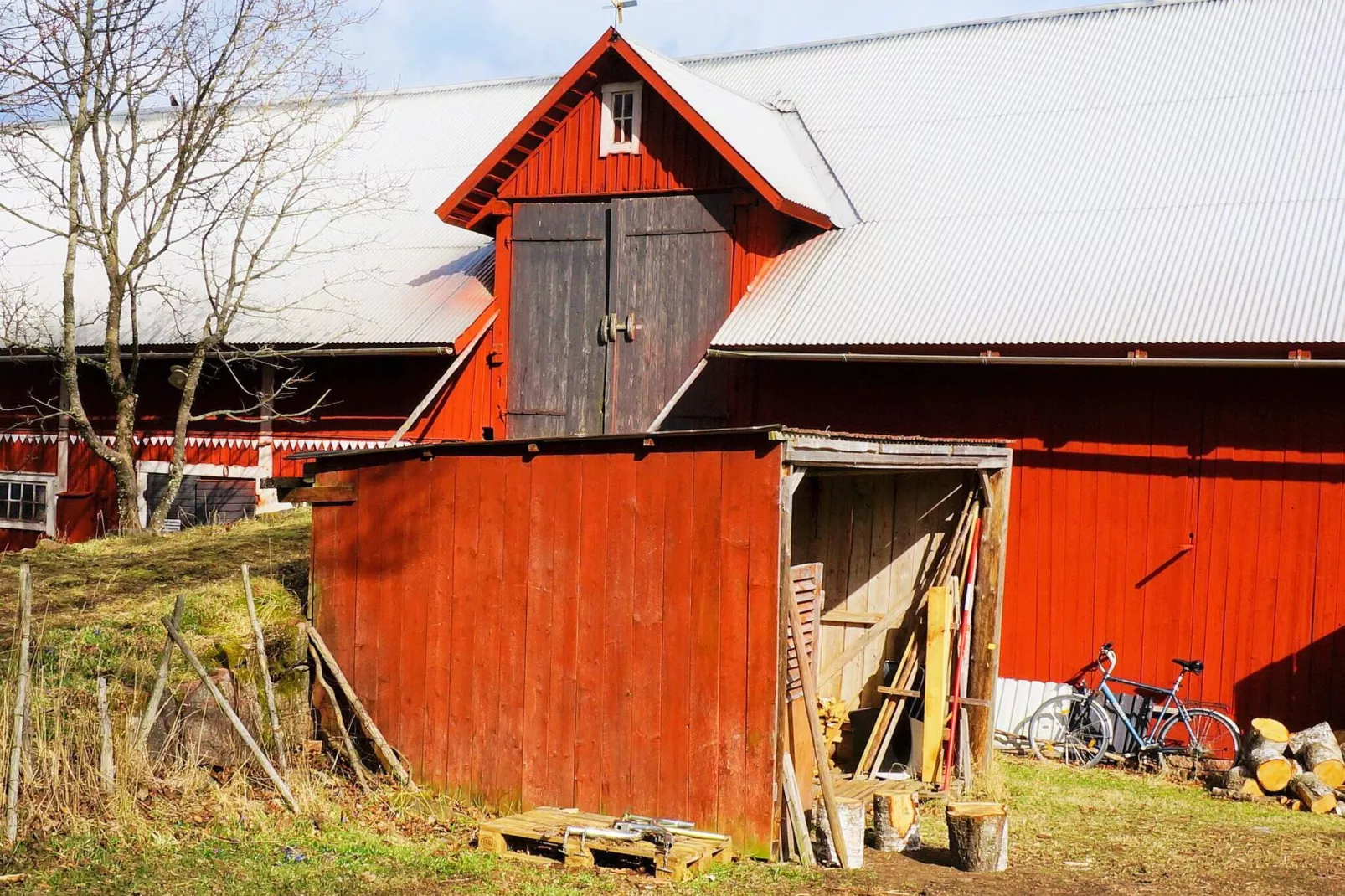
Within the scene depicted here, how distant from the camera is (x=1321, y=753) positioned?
12375 millimetres

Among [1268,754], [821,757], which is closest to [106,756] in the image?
[821,757]

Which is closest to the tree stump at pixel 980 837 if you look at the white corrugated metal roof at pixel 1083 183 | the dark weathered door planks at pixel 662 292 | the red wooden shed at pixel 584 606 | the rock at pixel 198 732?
the red wooden shed at pixel 584 606

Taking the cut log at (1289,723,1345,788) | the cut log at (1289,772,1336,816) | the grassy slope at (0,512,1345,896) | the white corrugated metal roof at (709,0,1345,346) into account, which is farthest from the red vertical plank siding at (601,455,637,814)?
the cut log at (1289,723,1345,788)

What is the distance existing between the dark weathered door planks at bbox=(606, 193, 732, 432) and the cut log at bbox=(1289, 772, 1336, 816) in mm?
7775

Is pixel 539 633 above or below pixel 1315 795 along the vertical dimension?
above

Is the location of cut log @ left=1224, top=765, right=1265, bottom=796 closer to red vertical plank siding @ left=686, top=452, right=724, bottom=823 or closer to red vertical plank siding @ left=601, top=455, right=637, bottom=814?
red vertical plank siding @ left=686, top=452, right=724, bottom=823

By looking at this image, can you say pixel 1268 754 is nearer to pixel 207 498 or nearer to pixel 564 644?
pixel 564 644

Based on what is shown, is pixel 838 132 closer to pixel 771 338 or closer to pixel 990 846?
pixel 771 338

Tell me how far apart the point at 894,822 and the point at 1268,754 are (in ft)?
13.8

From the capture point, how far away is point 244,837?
368 inches

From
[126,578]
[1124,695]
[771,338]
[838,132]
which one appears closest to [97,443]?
[126,578]

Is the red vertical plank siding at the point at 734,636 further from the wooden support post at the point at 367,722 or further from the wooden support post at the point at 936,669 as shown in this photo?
the wooden support post at the point at 936,669

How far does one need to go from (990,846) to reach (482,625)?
4131 mm

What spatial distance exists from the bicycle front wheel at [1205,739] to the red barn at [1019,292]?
0.31m
